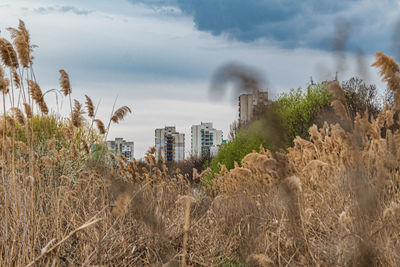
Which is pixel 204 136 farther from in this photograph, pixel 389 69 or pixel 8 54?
pixel 389 69

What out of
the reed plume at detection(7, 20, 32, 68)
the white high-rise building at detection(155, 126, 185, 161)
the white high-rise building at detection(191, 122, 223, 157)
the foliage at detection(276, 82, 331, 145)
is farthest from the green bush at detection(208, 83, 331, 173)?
the white high-rise building at detection(191, 122, 223, 157)

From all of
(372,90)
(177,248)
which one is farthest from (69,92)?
(372,90)

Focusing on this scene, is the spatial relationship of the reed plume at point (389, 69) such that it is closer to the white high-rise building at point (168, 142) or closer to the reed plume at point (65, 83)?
the white high-rise building at point (168, 142)

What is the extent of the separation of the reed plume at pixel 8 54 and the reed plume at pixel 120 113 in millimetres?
1038

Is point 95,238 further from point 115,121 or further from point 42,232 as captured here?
point 115,121

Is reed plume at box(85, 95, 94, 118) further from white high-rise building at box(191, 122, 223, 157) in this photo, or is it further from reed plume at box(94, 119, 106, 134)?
white high-rise building at box(191, 122, 223, 157)

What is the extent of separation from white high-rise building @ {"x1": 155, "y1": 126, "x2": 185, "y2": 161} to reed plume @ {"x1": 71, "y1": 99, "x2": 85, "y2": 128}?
814mm

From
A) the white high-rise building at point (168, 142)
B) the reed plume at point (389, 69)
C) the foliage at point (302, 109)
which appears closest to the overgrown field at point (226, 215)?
the reed plume at point (389, 69)

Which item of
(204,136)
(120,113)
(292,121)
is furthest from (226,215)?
(204,136)

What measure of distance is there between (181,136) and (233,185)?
2910cm

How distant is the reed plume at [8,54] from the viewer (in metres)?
3.03

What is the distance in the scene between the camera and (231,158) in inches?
466

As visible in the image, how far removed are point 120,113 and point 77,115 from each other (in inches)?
17.9

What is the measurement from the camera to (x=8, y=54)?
308 cm
